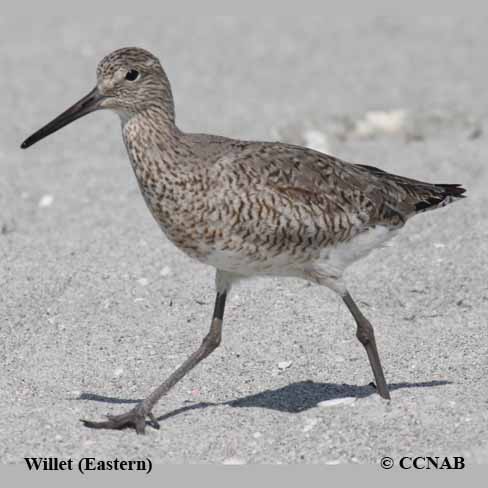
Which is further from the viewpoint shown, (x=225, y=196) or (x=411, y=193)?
(x=411, y=193)

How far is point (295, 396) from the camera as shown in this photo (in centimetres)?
736

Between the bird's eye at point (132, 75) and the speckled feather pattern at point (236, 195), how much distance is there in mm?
34

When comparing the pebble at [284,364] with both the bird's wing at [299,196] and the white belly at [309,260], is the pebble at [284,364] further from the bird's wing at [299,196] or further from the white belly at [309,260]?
the bird's wing at [299,196]

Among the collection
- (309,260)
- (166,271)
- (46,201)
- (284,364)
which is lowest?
(284,364)

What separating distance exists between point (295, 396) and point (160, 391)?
34.7 inches

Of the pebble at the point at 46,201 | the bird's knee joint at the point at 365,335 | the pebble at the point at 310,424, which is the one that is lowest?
the pebble at the point at 310,424

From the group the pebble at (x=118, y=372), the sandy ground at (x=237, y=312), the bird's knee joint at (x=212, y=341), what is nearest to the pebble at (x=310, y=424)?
the sandy ground at (x=237, y=312)

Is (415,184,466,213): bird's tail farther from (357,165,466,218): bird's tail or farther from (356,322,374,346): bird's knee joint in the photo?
(356,322,374,346): bird's knee joint

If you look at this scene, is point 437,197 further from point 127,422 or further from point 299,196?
point 127,422

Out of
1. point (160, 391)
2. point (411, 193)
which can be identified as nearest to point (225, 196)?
point (160, 391)

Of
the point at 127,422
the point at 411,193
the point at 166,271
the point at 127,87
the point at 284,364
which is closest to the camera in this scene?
the point at 127,87

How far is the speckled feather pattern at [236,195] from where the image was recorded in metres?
6.57

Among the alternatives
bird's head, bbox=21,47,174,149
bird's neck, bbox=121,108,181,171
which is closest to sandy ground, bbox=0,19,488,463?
bird's neck, bbox=121,108,181,171

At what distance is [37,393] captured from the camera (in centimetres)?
735
